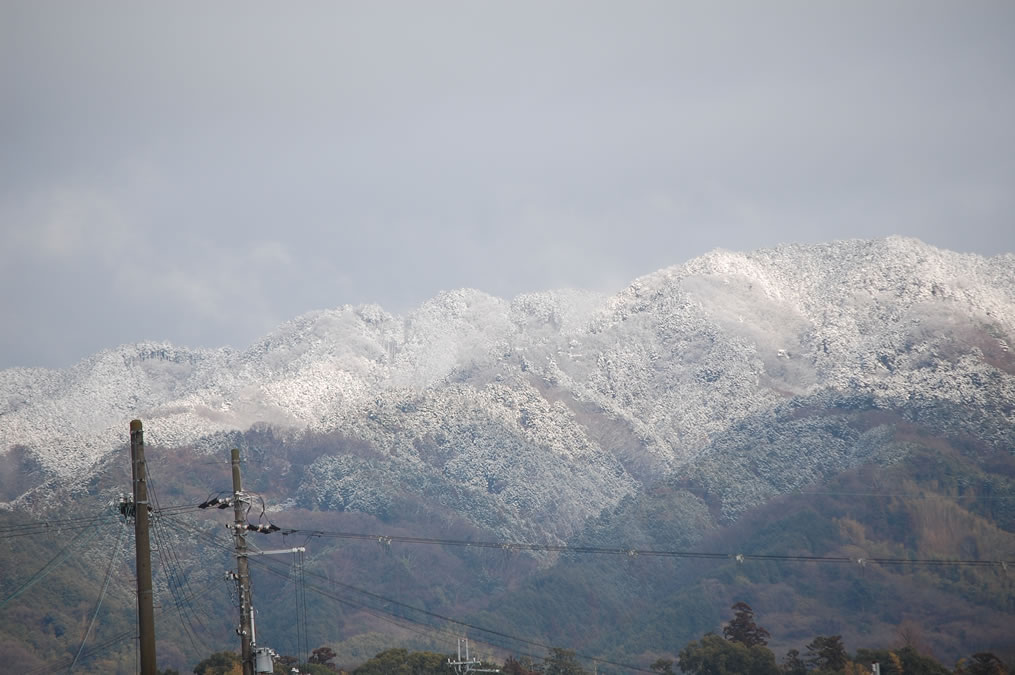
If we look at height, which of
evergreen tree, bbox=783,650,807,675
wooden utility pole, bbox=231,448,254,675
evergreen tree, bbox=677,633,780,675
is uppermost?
wooden utility pole, bbox=231,448,254,675

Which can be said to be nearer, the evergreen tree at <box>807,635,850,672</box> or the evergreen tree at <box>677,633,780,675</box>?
the evergreen tree at <box>677,633,780,675</box>

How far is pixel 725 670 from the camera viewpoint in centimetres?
17938

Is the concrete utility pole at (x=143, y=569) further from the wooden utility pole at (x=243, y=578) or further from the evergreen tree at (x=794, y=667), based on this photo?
the evergreen tree at (x=794, y=667)

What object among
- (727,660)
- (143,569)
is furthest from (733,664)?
(143,569)

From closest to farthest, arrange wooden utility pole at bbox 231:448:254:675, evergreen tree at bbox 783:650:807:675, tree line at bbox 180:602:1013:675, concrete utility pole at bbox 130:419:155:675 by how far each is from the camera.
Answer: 1. concrete utility pole at bbox 130:419:155:675
2. wooden utility pole at bbox 231:448:254:675
3. tree line at bbox 180:602:1013:675
4. evergreen tree at bbox 783:650:807:675

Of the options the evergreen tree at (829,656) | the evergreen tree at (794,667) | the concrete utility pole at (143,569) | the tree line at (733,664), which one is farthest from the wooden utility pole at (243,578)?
the evergreen tree at (829,656)

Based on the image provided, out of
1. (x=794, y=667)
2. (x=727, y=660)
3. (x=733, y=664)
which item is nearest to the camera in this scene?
(x=727, y=660)

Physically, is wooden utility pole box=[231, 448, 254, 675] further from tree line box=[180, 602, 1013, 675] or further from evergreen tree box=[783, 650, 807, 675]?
evergreen tree box=[783, 650, 807, 675]

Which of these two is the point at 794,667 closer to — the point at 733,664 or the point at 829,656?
the point at 829,656

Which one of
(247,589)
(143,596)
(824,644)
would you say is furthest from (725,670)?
(143,596)

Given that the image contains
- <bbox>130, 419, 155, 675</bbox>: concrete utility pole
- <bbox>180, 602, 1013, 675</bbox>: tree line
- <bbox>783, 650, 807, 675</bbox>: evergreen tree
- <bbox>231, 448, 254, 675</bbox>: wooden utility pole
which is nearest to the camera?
<bbox>130, 419, 155, 675</bbox>: concrete utility pole

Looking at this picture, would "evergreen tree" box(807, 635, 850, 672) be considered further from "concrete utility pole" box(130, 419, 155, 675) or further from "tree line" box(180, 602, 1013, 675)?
"concrete utility pole" box(130, 419, 155, 675)

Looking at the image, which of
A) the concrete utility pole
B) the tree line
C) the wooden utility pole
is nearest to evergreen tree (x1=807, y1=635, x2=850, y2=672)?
the tree line

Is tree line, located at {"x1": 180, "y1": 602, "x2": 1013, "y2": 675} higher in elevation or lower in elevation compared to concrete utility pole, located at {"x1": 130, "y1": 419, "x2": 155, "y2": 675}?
lower
